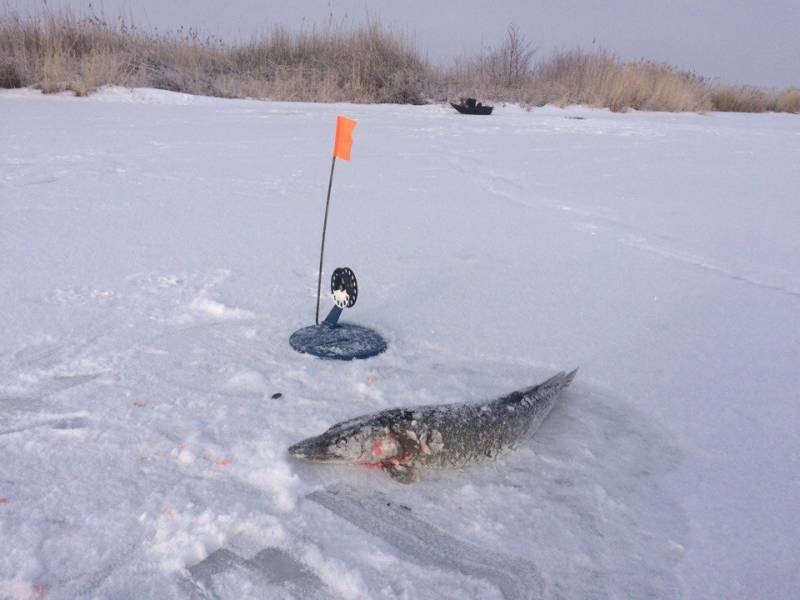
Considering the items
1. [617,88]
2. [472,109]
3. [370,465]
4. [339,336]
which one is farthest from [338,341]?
[617,88]

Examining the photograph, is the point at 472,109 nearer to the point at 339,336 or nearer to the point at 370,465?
the point at 339,336

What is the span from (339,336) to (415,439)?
0.71 m

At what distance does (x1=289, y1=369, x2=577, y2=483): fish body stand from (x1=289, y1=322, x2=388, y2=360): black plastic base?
49 cm

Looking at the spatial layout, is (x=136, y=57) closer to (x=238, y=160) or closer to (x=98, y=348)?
(x=238, y=160)

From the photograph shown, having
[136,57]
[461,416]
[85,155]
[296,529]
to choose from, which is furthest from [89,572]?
[136,57]

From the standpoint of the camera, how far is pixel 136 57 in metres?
11.1

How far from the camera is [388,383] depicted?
186cm

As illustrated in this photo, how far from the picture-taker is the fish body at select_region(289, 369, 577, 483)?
4.73 ft

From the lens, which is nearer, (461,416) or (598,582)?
(598,582)

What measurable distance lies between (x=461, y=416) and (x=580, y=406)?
505 mm

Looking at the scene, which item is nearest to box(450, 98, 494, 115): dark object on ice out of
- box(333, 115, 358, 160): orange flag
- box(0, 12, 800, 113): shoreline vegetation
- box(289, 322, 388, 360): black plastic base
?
box(0, 12, 800, 113): shoreline vegetation

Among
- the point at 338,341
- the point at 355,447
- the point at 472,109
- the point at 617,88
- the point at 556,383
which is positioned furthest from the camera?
the point at 617,88

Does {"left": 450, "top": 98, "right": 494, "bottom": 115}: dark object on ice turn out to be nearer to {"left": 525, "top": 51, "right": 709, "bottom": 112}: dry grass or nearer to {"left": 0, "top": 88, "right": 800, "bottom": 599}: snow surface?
{"left": 525, "top": 51, "right": 709, "bottom": 112}: dry grass

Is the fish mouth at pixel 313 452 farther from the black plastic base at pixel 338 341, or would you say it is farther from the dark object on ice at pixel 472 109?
the dark object on ice at pixel 472 109
